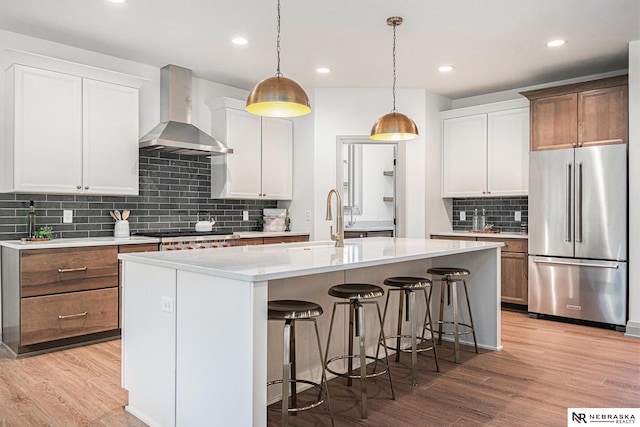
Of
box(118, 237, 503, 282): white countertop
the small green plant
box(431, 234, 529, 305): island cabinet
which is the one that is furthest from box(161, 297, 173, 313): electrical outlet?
box(431, 234, 529, 305): island cabinet

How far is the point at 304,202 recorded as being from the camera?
5953 mm

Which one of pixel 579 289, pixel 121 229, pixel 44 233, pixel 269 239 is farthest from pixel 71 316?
pixel 579 289

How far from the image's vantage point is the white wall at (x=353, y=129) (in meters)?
5.85

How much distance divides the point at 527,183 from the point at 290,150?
9.45 feet

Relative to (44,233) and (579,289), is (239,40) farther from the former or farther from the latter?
(579,289)

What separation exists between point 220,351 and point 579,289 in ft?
13.0

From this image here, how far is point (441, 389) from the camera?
2971mm

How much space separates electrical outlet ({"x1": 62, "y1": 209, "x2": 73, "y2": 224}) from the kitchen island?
211 cm

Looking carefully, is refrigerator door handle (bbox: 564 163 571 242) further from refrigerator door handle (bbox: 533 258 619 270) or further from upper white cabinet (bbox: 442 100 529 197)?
upper white cabinet (bbox: 442 100 529 197)

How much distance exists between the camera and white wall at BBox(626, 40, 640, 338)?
426cm

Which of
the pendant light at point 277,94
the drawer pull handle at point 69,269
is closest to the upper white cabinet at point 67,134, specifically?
the drawer pull handle at point 69,269

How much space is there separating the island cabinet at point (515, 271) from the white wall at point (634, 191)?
1052mm

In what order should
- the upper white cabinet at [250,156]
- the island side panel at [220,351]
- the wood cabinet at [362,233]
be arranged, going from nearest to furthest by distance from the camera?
the island side panel at [220,351]
the upper white cabinet at [250,156]
the wood cabinet at [362,233]

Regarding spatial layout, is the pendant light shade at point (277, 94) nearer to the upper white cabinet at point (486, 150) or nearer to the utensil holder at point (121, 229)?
the utensil holder at point (121, 229)
